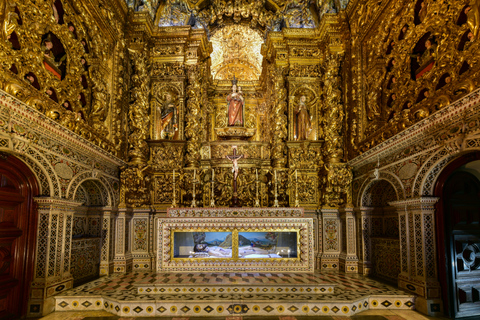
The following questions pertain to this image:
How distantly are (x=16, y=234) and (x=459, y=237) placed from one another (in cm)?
865

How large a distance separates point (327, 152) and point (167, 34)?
7.07 meters

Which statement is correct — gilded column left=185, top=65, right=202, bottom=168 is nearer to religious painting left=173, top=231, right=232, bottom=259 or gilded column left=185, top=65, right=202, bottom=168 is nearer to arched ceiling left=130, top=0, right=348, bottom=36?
arched ceiling left=130, top=0, right=348, bottom=36

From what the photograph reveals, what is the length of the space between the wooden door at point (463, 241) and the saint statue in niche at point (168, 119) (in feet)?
27.9

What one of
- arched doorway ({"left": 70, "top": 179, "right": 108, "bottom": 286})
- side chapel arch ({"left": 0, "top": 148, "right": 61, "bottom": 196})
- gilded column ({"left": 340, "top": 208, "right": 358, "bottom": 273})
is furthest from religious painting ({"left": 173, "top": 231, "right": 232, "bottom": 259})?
gilded column ({"left": 340, "top": 208, "right": 358, "bottom": 273})

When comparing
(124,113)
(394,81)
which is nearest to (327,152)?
(394,81)

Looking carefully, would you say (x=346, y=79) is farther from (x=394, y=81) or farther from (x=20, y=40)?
(x=20, y=40)

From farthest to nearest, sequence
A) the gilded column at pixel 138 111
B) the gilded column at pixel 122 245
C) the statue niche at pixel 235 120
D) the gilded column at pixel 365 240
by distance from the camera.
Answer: the statue niche at pixel 235 120 → the gilded column at pixel 138 111 → the gilded column at pixel 122 245 → the gilded column at pixel 365 240

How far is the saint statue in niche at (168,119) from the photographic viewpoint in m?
11.6

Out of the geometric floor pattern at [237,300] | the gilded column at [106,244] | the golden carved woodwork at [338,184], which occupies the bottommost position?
the geometric floor pattern at [237,300]

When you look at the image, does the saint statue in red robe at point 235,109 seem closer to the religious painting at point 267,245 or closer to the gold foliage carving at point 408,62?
the gold foliage carving at point 408,62

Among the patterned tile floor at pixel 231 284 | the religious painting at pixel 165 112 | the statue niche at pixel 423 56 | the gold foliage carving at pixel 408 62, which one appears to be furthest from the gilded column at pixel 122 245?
the statue niche at pixel 423 56

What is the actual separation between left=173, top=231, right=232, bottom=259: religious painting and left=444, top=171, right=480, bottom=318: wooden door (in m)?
4.86

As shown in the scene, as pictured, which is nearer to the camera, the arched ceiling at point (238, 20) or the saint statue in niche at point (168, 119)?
the saint statue in niche at point (168, 119)

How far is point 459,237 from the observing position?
647cm
